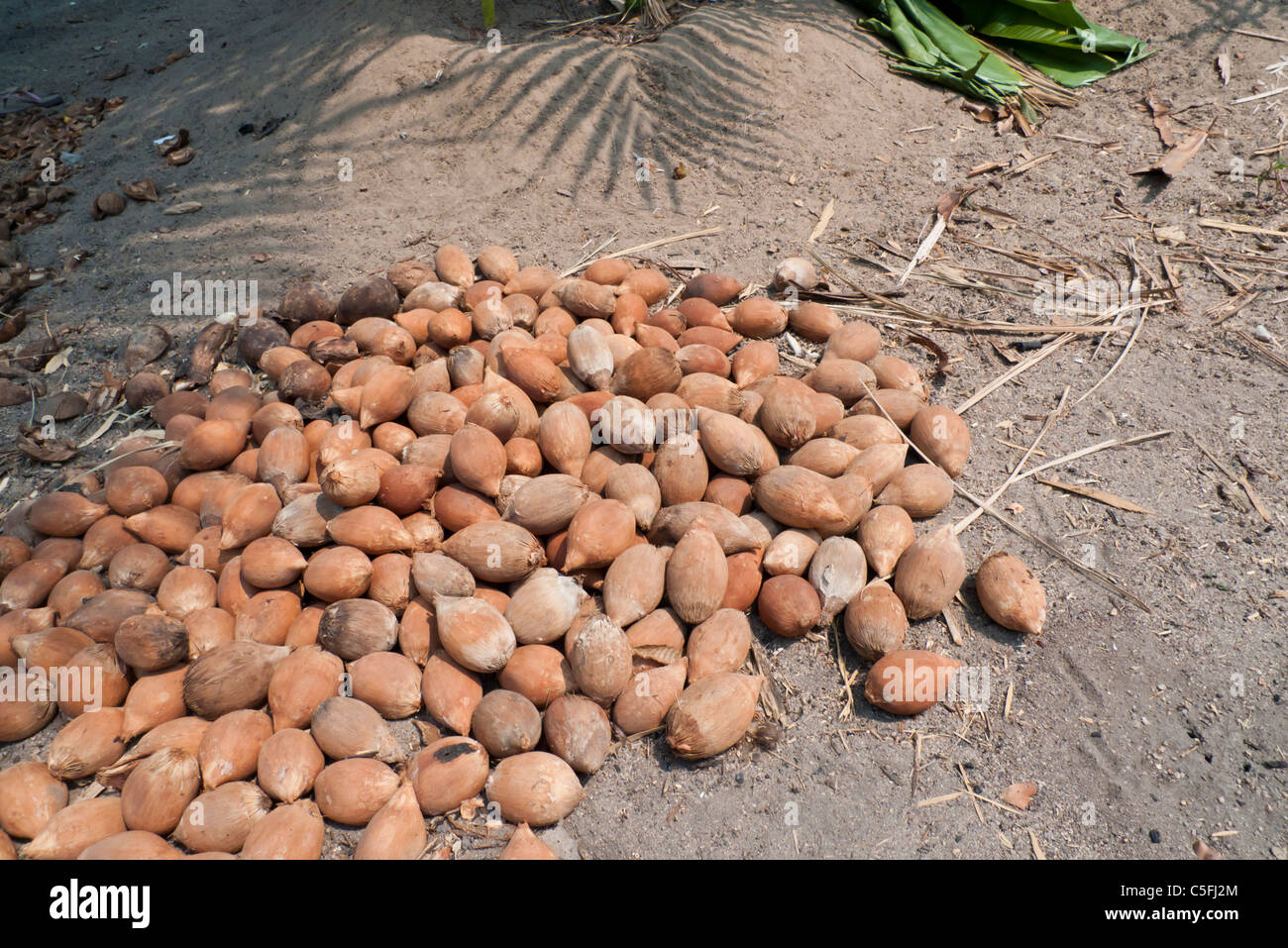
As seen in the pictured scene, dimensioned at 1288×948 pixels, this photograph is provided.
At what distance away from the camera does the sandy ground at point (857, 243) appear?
187cm

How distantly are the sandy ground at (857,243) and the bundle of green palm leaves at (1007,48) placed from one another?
0.57ft

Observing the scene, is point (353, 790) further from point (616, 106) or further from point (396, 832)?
point (616, 106)

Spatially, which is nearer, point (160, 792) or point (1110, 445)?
point (160, 792)

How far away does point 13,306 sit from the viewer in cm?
359

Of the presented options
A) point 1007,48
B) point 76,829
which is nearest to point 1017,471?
point 76,829

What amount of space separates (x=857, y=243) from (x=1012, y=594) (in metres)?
2.08

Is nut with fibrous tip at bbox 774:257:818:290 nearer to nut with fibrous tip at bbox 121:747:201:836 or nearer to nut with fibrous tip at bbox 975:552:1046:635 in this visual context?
nut with fibrous tip at bbox 975:552:1046:635

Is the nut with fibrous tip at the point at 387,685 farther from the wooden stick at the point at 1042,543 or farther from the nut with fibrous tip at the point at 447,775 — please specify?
the wooden stick at the point at 1042,543

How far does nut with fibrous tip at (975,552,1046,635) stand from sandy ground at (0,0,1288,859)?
0.21 ft

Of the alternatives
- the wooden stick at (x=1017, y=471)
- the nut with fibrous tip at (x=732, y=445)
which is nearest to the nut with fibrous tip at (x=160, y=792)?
the nut with fibrous tip at (x=732, y=445)

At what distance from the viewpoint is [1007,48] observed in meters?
4.84

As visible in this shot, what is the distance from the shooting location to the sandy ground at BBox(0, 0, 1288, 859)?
1.87 metres

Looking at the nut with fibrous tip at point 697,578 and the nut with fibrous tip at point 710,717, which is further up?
the nut with fibrous tip at point 697,578

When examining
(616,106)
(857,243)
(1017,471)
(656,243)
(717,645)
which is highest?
(616,106)
